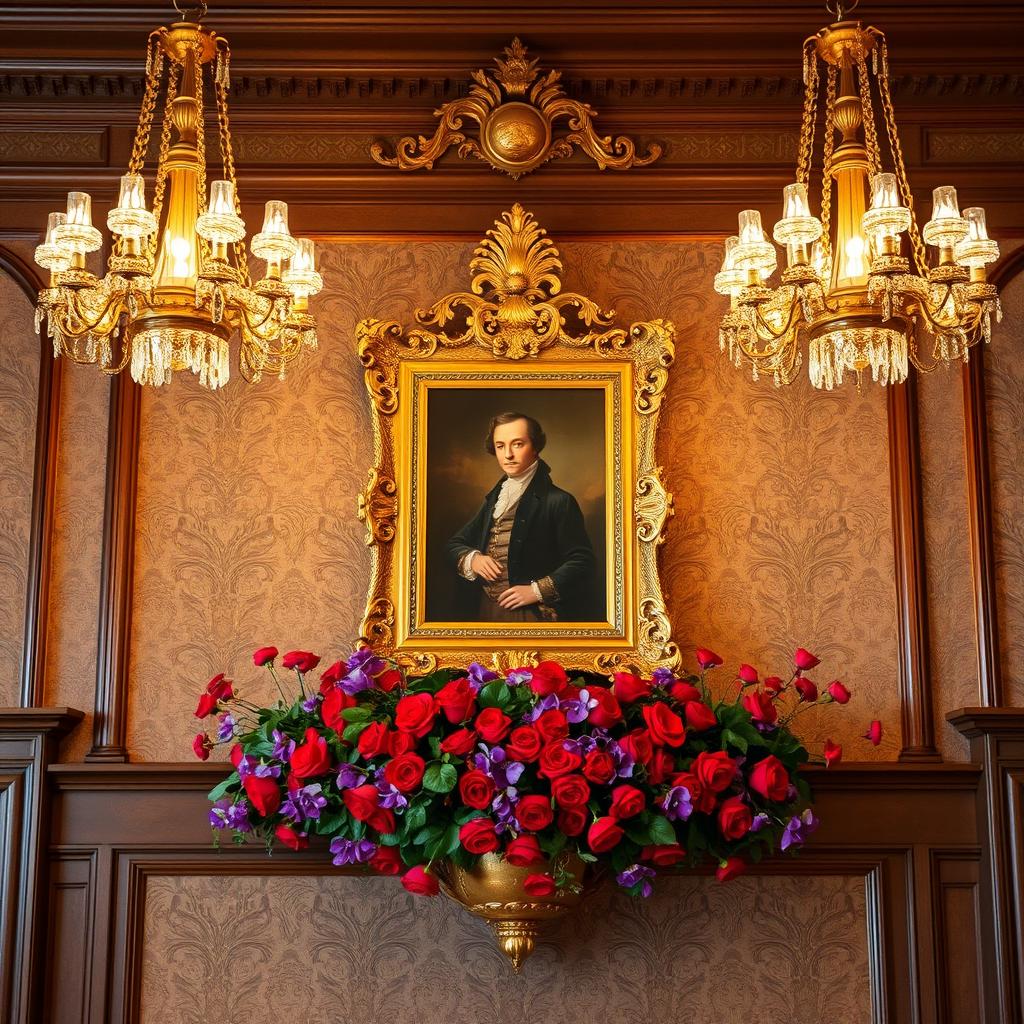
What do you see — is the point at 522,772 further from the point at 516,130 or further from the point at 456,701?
the point at 516,130

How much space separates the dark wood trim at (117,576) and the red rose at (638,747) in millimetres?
1605

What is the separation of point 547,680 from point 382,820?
1.86 ft

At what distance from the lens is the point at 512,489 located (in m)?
4.57

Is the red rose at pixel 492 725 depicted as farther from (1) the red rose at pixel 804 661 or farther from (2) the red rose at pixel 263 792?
(1) the red rose at pixel 804 661

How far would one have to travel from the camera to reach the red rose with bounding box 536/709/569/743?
374cm

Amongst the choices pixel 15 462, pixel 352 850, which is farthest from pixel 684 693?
pixel 15 462

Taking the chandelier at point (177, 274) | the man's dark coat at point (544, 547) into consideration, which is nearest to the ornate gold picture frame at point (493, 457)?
the man's dark coat at point (544, 547)

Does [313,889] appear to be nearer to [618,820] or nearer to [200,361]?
[618,820]

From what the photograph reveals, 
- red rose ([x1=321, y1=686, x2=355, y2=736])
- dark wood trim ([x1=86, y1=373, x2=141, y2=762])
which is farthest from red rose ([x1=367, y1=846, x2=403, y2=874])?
dark wood trim ([x1=86, y1=373, x2=141, y2=762])

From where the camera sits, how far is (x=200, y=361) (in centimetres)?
321

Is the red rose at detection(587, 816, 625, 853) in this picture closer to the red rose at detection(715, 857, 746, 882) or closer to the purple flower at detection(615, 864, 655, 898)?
the purple flower at detection(615, 864, 655, 898)

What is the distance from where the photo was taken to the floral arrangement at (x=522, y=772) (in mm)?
3691

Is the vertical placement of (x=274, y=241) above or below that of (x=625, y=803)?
above

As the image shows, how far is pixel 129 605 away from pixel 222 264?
1.72 m
